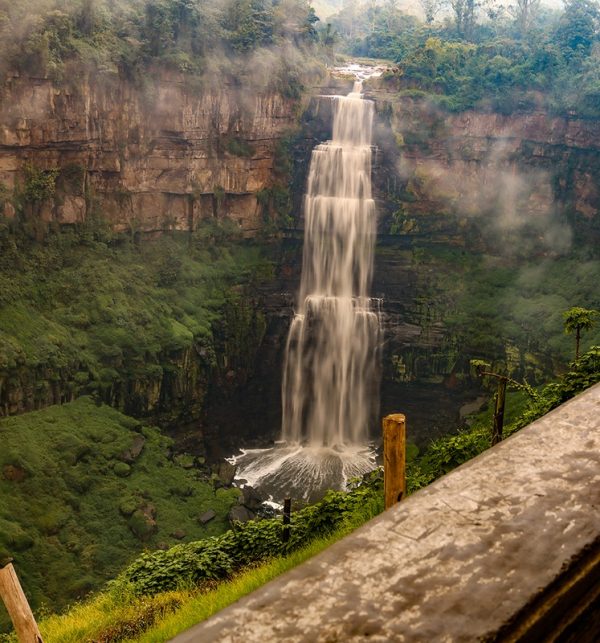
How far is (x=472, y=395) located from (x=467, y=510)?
21.3 metres

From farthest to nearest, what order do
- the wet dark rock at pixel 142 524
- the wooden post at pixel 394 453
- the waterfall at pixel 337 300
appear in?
1. the waterfall at pixel 337 300
2. the wet dark rock at pixel 142 524
3. the wooden post at pixel 394 453

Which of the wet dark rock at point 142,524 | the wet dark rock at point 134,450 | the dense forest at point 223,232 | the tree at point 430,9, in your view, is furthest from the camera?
the tree at point 430,9

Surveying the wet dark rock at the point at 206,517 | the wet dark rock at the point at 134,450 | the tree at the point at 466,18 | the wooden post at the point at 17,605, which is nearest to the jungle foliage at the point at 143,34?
the tree at the point at 466,18

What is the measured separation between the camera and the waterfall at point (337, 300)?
75.2 ft

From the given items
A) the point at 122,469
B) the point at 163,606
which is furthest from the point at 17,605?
the point at 122,469

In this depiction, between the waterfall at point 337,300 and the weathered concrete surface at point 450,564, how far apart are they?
21.2 metres

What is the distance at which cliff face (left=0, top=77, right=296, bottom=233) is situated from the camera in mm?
→ 19562

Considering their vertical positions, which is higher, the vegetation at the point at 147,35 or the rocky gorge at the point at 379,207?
the vegetation at the point at 147,35

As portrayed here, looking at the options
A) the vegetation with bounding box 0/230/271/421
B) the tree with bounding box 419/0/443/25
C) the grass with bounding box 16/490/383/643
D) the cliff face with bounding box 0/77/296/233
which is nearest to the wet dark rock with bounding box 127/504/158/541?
the vegetation with bounding box 0/230/271/421

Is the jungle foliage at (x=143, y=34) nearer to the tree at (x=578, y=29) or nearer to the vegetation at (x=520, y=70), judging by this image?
the vegetation at (x=520, y=70)

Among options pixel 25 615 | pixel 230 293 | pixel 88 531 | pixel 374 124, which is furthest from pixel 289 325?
pixel 25 615

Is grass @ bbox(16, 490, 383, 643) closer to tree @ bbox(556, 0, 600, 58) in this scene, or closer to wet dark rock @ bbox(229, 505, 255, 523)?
wet dark rock @ bbox(229, 505, 255, 523)

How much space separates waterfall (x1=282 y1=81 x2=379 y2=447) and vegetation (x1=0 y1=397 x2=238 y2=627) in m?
5.60

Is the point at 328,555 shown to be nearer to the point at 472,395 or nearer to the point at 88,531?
the point at 88,531
